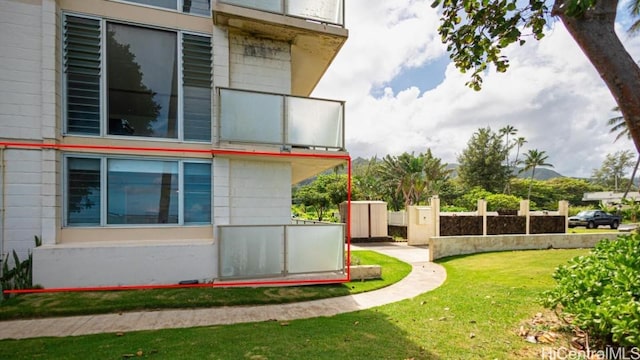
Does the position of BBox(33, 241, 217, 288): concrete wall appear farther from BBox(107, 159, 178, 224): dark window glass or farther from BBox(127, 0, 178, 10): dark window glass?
BBox(127, 0, 178, 10): dark window glass

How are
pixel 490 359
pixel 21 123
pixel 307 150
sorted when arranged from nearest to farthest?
pixel 490 359
pixel 21 123
pixel 307 150

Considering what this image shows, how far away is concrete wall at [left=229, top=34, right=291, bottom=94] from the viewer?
8.05m

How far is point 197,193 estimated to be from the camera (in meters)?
7.69

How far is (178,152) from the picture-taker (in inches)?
294

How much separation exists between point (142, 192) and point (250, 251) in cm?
268

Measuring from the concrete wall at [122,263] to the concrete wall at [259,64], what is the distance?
393 cm

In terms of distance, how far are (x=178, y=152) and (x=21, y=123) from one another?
2968 millimetres

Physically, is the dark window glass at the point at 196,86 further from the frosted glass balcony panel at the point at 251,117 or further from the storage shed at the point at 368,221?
the storage shed at the point at 368,221

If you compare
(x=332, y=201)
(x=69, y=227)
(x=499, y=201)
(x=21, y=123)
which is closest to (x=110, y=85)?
(x=21, y=123)

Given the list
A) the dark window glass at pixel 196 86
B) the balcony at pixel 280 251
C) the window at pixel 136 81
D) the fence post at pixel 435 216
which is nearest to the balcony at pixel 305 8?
the dark window glass at pixel 196 86

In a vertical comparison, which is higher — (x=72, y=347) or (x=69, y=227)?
(x=69, y=227)

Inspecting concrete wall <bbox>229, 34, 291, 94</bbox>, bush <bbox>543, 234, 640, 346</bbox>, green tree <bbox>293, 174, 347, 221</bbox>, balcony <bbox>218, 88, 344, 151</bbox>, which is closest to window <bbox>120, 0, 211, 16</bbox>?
concrete wall <bbox>229, 34, 291, 94</bbox>

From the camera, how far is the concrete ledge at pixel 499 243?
13.0 m

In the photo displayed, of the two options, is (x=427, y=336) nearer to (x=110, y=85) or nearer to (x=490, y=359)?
(x=490, y=359)
